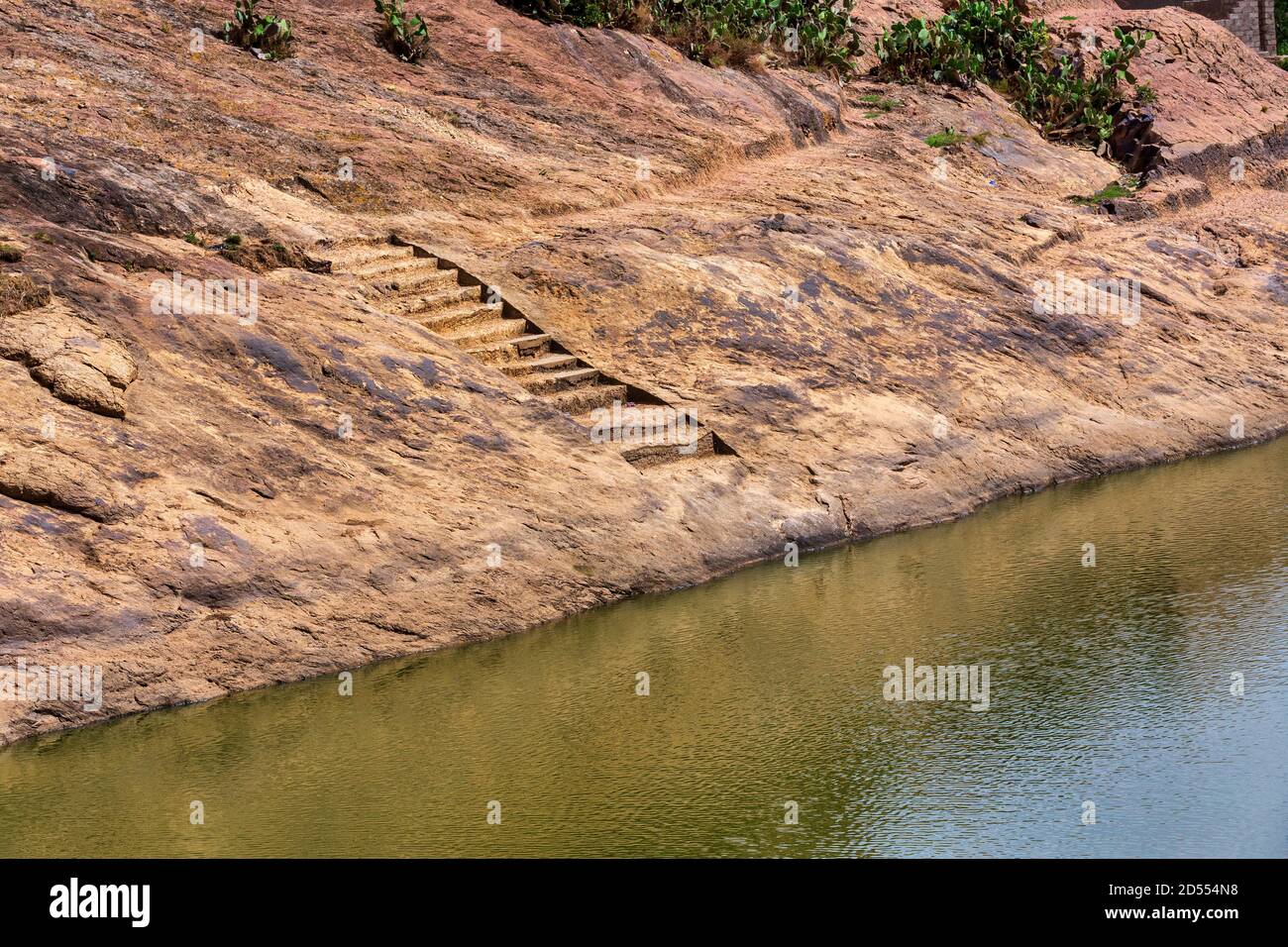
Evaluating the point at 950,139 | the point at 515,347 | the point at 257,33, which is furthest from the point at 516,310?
the point at 950,139

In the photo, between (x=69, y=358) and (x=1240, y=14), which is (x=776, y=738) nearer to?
(x=69, y=358)

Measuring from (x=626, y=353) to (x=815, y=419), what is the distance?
2.38 meters

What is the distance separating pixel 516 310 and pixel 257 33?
796cm

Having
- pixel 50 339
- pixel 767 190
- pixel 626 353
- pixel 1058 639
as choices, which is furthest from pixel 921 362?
pixel 50 339

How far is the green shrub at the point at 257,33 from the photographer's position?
75.8ft

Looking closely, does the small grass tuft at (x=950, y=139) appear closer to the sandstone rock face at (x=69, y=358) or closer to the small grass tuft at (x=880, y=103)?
the small grass tuft at (x=880, y=103)

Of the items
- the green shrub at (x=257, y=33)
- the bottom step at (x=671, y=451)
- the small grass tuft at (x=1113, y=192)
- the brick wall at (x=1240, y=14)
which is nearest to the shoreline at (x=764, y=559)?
the bottom step at (x=671, y=451)

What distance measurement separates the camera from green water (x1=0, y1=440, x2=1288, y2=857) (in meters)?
9.38

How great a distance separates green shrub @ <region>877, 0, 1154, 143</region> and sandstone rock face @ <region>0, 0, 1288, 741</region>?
2.61 m

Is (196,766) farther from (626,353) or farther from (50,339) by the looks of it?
(626,353)

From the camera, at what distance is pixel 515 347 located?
58.5 ft

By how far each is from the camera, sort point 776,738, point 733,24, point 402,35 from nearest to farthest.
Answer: point 776,738, point 402,35, point 733,24

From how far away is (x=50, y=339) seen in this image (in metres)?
14.3

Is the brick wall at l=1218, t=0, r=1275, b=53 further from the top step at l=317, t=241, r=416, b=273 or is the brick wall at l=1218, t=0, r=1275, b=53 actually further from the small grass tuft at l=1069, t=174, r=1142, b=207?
the top step at l=317, t=241, r=416, b=273
